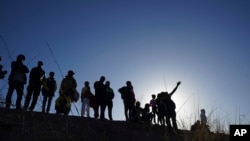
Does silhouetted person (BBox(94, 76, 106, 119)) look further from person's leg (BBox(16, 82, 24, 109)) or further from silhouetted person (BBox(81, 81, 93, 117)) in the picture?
person's leg (BBox(16, 82, 24, 109))

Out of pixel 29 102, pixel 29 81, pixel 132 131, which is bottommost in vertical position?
pixel 132 131

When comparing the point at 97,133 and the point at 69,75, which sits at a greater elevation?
the point at 69,75

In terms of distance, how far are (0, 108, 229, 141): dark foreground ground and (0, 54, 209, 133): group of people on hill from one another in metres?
0.80

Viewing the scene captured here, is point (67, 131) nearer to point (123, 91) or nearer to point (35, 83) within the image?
point (35, 83)

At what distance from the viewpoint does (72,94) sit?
10.7 m

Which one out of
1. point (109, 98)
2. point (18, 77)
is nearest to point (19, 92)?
point (18, 77)

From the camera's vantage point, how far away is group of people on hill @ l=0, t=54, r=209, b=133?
9.13 m

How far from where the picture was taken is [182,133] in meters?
5.82

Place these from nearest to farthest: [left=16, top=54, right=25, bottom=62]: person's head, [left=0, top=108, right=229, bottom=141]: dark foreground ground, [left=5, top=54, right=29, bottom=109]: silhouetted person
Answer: [left=0, top=108, right=229, bottom=141]: dark foreground ground
[left=5, top=54, right=29, bottom=109]: silhouetted person
[left=16, top=54, right=25, bottom=62]: person's head

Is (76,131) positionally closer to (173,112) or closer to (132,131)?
(132,131)

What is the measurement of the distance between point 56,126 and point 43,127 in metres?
0.29

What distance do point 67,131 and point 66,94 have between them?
330 centimetres

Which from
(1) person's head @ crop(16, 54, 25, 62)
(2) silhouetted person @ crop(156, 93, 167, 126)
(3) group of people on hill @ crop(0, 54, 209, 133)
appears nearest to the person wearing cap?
(3) group of people on hill @ crop(0, 54, 209, 133)

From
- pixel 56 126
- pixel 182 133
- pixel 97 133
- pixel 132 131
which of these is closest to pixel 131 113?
pixel 132 131
